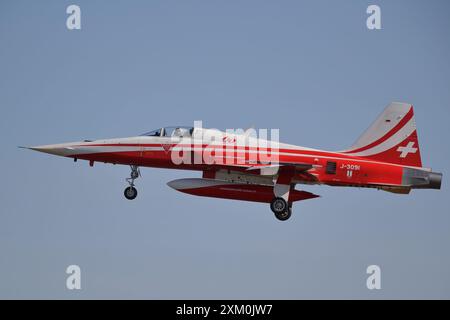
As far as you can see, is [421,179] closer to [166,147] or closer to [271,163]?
[271,163]

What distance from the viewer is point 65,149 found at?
35.1 m

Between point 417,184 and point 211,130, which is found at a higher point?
point 211,130

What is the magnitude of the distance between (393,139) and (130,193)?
11.4 metres

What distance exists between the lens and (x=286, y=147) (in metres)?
34.5

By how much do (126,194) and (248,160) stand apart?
216 inches

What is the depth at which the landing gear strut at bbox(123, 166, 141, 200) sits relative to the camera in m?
34.9

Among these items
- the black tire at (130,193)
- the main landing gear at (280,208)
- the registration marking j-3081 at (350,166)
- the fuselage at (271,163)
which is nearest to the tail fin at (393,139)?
the fuselage at (271,163)

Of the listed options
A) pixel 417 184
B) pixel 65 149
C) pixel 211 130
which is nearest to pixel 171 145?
pixel 211 130

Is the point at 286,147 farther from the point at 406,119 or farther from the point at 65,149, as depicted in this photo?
the point at 65,149

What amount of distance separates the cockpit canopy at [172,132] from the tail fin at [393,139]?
6.85 metres

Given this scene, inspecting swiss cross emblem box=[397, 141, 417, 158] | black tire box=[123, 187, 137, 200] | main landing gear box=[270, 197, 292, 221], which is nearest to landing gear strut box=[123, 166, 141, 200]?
black tire box=[123, 187, 137, 200]

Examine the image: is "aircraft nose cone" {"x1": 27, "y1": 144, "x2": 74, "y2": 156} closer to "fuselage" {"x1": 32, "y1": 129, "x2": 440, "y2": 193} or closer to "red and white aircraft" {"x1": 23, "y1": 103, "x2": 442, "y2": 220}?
"red and white aircraft" {"x1": 23, "y1": 103, "x2": 442, "y2": 220}
